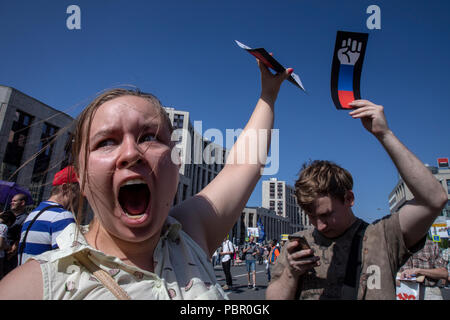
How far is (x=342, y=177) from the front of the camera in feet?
6.84

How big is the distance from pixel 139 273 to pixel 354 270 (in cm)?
142

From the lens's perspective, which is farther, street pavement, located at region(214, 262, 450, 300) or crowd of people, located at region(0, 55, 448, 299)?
street pavement, located at region(214, 262, 450, 300)

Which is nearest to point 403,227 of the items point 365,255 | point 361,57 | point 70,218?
point 365,255

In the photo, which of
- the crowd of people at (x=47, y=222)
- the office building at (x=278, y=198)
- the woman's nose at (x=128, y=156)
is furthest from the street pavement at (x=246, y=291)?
the office building at (x=278, y=198)

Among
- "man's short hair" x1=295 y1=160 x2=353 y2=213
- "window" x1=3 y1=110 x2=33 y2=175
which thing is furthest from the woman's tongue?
"window" x1=3 y1=110 x2=33 y2=175

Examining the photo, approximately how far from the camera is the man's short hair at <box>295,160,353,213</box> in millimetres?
2004

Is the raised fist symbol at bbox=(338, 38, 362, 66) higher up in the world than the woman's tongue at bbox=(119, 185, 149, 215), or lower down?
higher up

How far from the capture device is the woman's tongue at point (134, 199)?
39.2 inches

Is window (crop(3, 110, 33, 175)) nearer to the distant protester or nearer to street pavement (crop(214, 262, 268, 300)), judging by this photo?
street pavement (crop(214, 262, 268, 300))

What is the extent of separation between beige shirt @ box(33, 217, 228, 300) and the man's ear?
1.32 m

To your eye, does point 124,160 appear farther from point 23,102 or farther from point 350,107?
point 23,102

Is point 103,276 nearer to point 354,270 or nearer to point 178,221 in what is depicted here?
point 178,221

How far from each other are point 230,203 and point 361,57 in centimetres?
117

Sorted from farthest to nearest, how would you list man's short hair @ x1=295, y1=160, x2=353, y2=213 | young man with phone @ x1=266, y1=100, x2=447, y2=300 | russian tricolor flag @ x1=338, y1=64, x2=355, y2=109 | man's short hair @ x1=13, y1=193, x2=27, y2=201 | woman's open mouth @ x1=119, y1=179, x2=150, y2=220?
man's short hair @ x1=13, y1=193, x2=27, y2=201 < man's short hair @ x1=295, y1=160, x2=353, y2=213 < russian tricolor flag @ x1=338, y1=64, x2=355, y2=109 < young man with phone @ x1=266, y1=100, x2=447, y2=300 < woman's open mouth @ x1=119, y1=179, x2=150, y2=220
